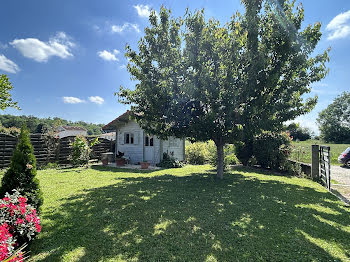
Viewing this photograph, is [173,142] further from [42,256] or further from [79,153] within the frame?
[42,256]

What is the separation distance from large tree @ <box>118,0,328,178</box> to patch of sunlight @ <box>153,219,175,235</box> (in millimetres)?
4356

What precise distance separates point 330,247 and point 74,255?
4345 mm

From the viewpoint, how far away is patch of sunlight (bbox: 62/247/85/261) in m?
2.80

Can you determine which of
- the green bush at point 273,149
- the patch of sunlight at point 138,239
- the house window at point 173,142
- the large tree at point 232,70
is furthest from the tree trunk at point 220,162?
the house window at point 173,142

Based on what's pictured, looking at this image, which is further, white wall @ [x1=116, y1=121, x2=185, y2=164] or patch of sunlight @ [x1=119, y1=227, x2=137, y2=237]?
white wall @ [x1=116, y1=121, x2=185, y2=164]

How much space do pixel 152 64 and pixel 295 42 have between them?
6102 mm

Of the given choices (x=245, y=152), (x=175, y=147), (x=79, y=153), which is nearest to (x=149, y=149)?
(x=175, y=147)

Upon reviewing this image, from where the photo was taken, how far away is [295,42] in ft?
23.8

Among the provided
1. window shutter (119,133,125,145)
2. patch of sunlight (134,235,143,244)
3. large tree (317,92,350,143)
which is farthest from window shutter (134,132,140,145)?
large tree (317,92,350,143)

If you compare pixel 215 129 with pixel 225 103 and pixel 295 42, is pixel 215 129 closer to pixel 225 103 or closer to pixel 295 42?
pixel 225 103

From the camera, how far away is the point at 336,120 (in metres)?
49.5

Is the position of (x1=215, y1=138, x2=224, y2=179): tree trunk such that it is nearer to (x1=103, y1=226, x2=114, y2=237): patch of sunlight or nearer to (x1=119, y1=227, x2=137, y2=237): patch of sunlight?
(x1=119, y1=227, x2=137, y2=237): patch of sunlight

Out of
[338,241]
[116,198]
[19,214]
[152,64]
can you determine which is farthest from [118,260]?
[152,64]

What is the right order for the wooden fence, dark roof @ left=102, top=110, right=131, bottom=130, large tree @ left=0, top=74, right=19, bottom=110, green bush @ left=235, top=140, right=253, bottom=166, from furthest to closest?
1. dark roof @ left=102, top=110, right=131, bottom=130
2. green bush @ left=235, top=140, right=253, bottom=166
3. the wooden fence
4. large tree @ left=0, top=74, right=19, bottom=110
